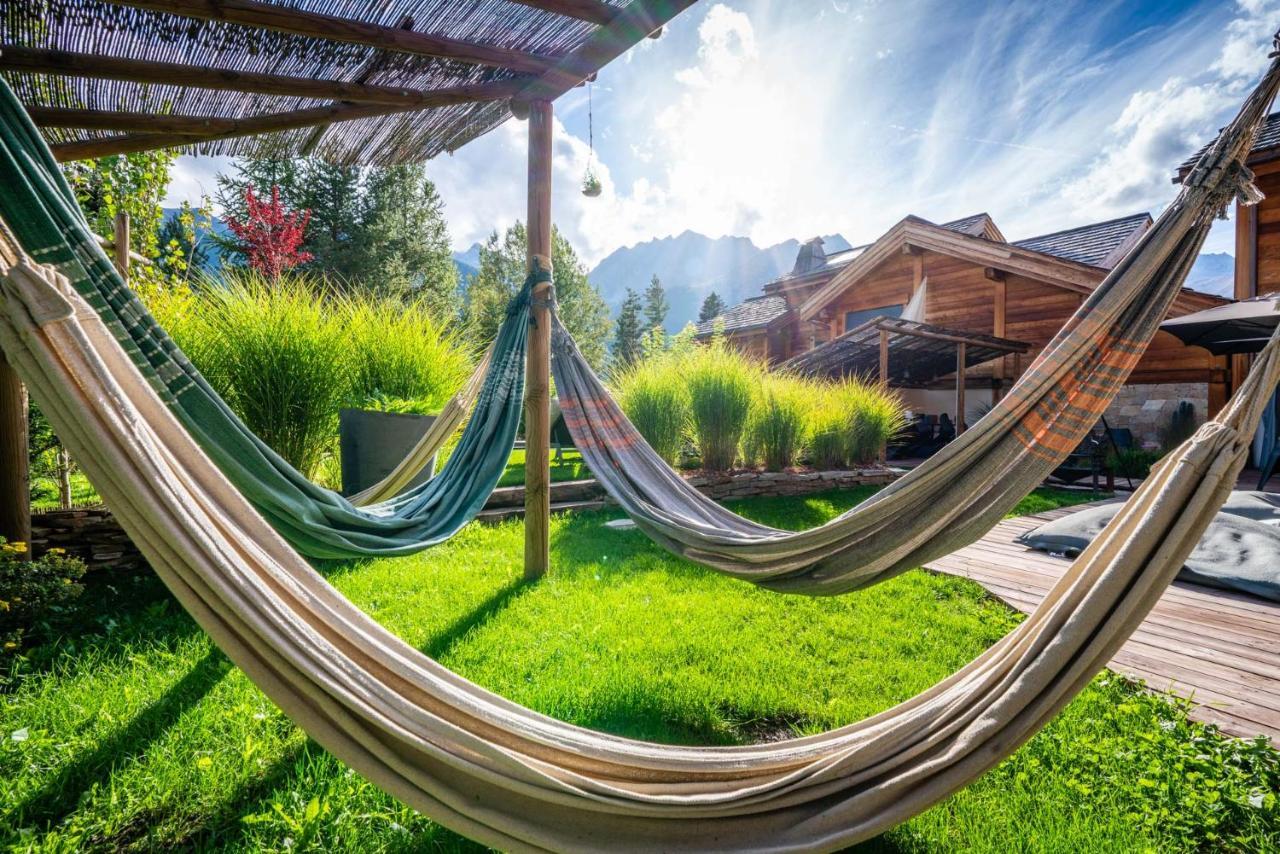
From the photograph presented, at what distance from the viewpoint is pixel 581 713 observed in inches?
56.1

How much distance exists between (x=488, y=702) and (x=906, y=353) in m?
8.71

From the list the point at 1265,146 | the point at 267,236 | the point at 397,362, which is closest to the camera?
the point at 397,362

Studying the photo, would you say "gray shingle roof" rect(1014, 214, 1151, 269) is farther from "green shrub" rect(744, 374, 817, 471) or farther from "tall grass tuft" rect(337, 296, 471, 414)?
"tall grass tuft" rect(337, 296, 471, 414)

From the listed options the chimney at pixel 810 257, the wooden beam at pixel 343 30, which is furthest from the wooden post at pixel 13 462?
the chimney at pixel 810 257

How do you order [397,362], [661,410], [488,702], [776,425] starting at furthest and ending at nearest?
[776,425] < [661,410] < [397,362] < [488,702]

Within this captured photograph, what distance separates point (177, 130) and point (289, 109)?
17.0 inches

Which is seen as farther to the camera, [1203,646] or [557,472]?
[557,472]

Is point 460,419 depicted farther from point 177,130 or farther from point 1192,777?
point 1192,777

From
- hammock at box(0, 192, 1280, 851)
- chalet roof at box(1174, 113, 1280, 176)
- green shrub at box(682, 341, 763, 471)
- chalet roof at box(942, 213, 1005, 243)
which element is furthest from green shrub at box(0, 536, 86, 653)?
chalet roof at box(942, 213, 1005, 243)

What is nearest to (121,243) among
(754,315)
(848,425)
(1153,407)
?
(848,425)

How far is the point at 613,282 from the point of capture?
12975cm

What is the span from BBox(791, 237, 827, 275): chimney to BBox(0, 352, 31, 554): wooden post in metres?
15.3

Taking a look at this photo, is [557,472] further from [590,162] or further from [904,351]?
[904,351]

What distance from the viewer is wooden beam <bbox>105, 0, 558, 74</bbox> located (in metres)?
1.49
